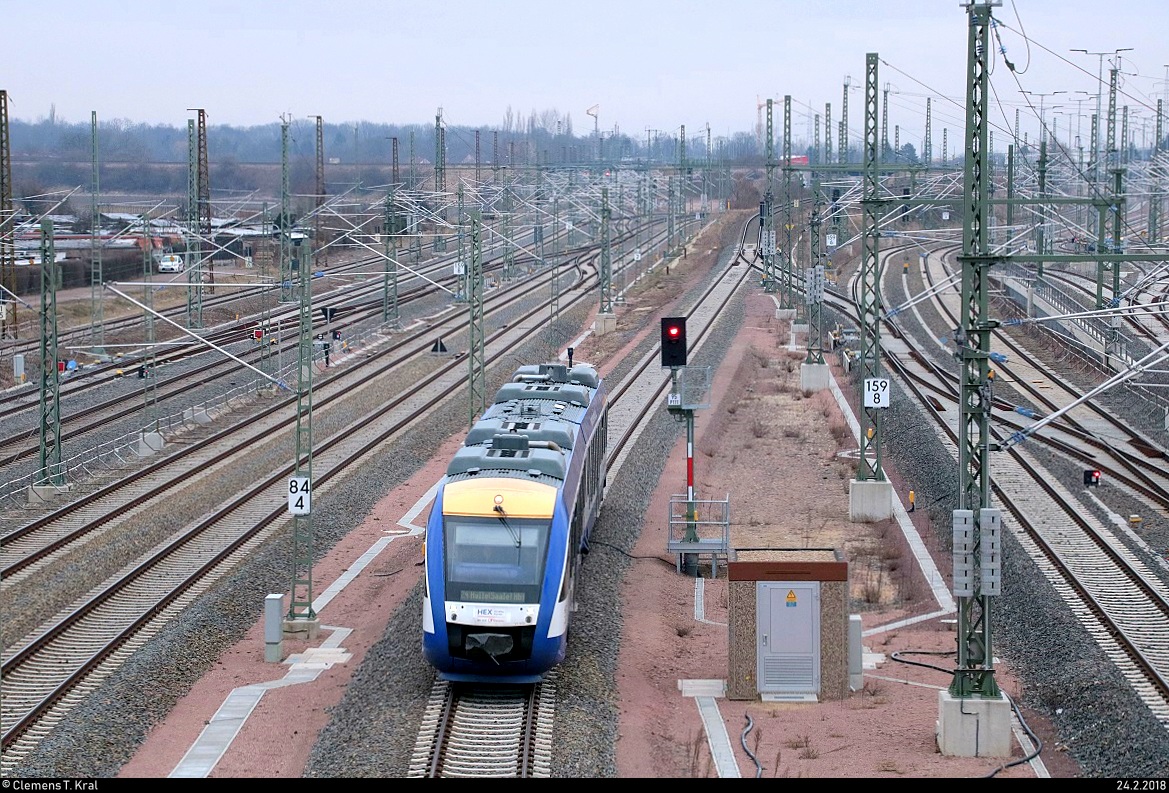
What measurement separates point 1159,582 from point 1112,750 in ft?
24.5

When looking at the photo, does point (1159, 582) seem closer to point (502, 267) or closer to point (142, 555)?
point (142, 555)

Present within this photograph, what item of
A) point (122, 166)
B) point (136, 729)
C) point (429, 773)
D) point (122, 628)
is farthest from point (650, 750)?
point (122, 166)

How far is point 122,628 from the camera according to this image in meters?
20.7

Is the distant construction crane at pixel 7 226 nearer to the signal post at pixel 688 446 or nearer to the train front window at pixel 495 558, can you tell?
the signal post at pixel 688 446

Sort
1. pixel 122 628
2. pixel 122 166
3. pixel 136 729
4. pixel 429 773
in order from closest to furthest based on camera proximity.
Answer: pixel 429 773
pixel 136 729
pixel 122 628
pixel 122 166

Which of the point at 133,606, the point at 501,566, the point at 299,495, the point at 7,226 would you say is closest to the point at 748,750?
the point at 501,566

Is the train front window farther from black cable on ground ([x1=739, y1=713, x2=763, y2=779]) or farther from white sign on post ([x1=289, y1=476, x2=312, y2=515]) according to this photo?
white sign on post ([x1=289, y1=476, x2=312, y2=515])

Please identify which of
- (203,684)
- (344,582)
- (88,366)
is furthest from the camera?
(88,366)

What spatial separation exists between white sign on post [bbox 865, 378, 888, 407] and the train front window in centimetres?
1107

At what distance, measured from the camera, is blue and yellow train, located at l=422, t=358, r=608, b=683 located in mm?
16578

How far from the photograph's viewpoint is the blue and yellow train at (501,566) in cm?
1658

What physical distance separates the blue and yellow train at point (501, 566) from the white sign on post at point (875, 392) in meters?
9.19

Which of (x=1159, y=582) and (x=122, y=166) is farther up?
(x=122, y=166)

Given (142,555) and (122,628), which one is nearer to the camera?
(122,628)
